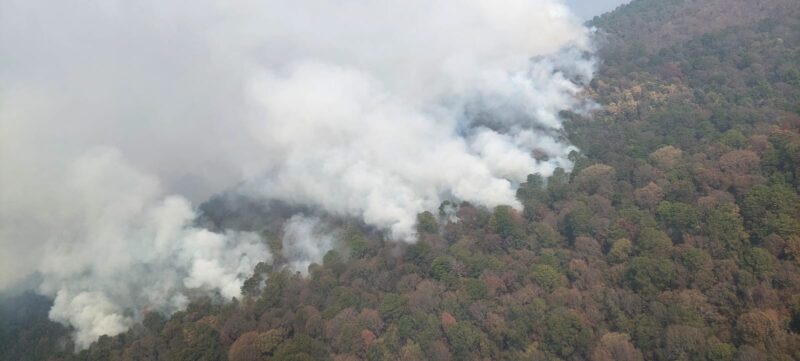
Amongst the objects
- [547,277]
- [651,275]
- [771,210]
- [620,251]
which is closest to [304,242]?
[547,277]

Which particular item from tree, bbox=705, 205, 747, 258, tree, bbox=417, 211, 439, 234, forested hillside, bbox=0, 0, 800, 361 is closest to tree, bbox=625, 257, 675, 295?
forested hillside, bbox=0, 0, 800, 361

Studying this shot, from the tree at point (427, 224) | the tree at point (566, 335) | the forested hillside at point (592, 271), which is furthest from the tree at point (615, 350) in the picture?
the tree at point (427, 224)

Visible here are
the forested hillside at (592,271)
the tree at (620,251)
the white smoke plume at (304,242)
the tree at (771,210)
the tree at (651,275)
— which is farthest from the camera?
the white smoke plume at (304,242)

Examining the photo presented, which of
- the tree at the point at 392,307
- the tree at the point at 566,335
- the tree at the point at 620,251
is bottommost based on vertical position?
the tree at the point at 566,335

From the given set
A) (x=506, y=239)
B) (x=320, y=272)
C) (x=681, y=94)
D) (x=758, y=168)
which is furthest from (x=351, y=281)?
(x=681, y=94)

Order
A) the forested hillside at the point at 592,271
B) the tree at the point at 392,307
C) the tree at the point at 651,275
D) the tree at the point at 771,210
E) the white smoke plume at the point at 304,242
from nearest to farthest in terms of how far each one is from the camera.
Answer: the forested hillside at the point at 592,271 → the tree at the point at 651,275 → the tree at the point at 771,210 → the tree at the point at 392,307 → the white smoke plume at the point at 304,242

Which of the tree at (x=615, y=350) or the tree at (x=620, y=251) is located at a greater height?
the tree at (x=620, y=251)

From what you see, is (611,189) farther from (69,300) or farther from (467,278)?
(69,300)

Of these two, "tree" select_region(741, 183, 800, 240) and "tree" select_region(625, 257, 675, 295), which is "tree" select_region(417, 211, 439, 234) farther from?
"tree" select_region(741, 183, 800, 240)

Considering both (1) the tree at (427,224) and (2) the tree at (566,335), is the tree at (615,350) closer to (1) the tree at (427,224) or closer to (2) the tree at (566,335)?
(2) the tree at (566,335)
